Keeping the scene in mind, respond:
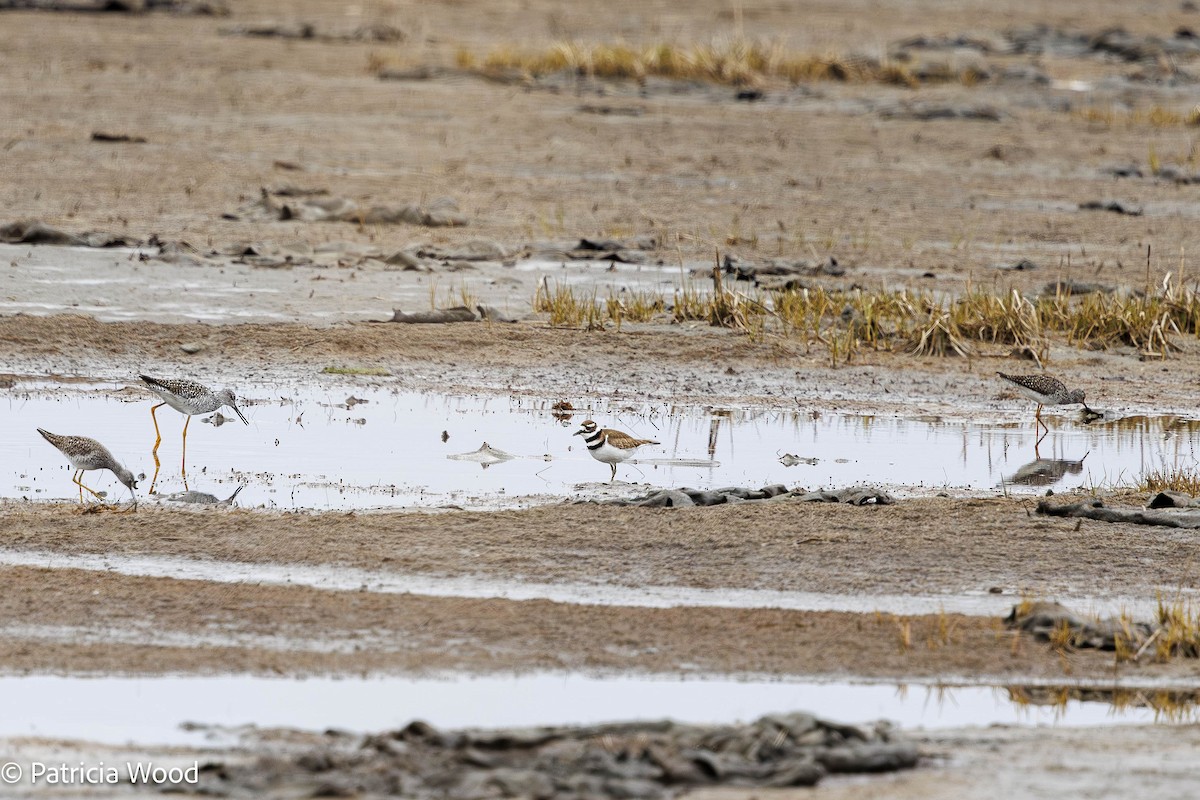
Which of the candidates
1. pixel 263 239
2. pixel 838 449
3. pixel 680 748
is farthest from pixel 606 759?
pixel 263 239

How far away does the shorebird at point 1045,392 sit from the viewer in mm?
12125

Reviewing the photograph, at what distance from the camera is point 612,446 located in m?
10.2

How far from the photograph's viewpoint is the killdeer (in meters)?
10.1

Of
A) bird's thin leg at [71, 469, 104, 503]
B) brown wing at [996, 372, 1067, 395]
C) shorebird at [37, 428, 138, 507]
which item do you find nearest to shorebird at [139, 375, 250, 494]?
bird's thin leg at [71, 469, 104, 503]

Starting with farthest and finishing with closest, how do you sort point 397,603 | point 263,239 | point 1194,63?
point 1194,63, point 263,239, point 397,603

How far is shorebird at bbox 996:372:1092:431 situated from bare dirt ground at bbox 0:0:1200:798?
1.70 ft

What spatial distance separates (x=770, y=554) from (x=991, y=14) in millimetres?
33818

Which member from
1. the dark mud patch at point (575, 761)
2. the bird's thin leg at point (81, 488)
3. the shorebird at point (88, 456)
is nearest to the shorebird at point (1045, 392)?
the shorebird at point (88, 456)

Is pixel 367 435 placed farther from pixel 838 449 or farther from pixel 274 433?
pixel 838 449

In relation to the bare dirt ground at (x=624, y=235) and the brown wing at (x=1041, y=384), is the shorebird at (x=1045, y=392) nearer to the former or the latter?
the brown wing at (x=1041, y=384)

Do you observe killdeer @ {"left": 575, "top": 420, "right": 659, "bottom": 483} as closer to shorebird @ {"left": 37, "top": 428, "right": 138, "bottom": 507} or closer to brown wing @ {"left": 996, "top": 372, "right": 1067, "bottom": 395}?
shorebird @ {"left": 37, "top": 428, "right": 138, "bottom": 507}

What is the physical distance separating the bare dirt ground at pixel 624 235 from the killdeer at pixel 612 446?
1.22 meters

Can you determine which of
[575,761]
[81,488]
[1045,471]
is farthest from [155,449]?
[575,761]

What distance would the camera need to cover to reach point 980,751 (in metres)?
5.86
